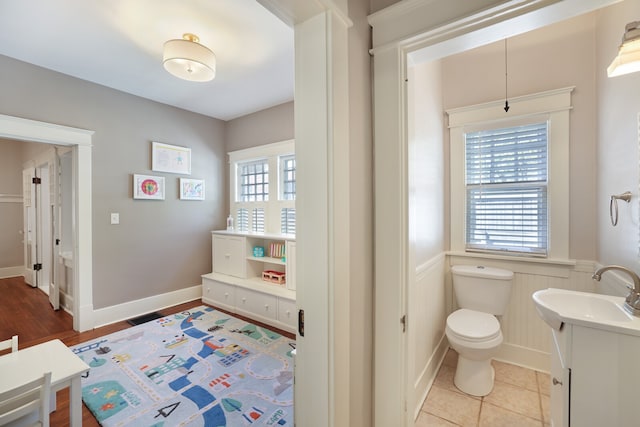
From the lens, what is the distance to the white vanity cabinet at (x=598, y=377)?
968 millimetres

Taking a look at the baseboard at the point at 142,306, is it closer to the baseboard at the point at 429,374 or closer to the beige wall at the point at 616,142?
the baseboard at the point at 429,374

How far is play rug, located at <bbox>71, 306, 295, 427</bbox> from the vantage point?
1712 millimetres

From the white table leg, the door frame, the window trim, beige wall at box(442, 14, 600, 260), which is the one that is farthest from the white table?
Answer: beige wall at box(442, 14, 600, 260)

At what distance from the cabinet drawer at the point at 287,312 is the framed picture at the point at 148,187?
216 centimetres

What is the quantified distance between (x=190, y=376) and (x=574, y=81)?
377 cm

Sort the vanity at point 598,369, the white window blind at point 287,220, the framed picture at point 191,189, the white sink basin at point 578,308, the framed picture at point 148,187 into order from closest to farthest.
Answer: the vanity at point 598,369, the white sink basin at point 578,308, the framed picture at point 148,187, the white window blind at point 287,220, the framed picture at point 191,189

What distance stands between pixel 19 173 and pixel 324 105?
286 inches

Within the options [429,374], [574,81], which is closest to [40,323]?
[429,374]

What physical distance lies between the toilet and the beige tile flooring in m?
0.09

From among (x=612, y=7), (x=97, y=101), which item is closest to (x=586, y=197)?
(x=612, y=7)

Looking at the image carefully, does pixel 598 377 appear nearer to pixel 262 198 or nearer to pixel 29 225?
pixel 262 198

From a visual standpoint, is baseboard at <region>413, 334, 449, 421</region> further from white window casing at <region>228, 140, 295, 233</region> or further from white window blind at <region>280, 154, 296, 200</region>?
white window blind at <region>280, 154, 296, 200</region>

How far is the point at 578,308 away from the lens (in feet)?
4.38

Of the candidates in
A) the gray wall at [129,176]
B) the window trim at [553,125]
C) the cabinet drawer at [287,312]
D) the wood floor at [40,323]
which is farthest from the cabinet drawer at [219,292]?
the window trim at [553,125]
